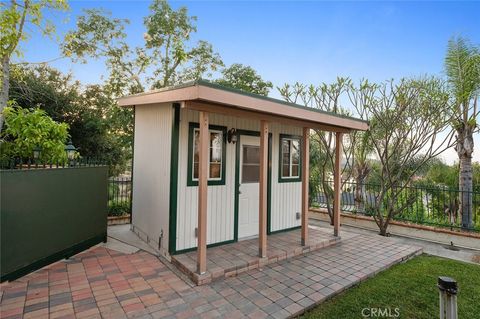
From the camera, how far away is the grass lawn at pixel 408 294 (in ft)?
9.39

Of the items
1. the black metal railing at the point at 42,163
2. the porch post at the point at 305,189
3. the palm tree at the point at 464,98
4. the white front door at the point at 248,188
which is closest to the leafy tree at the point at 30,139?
the black metal railing at the point at 42,163

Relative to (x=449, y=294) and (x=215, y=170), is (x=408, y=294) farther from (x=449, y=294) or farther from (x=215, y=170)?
(x=215, y=170)

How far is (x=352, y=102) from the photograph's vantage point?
6.84 metres

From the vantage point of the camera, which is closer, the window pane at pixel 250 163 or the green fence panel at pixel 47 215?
the green fence panel at pixel 47 215

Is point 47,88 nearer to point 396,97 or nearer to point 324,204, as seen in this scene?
point 324,204

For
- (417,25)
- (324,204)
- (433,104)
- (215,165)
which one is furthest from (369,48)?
(215,165)

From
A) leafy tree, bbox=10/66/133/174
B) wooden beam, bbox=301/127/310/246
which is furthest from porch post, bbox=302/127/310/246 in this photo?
leafy tree, bbox=10/66/133/174

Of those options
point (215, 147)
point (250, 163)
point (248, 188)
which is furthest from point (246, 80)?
point (215, 147)

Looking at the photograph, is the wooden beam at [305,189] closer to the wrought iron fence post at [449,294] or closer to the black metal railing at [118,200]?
the wrought iron fence post at [449,294]

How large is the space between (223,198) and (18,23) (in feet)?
17.5

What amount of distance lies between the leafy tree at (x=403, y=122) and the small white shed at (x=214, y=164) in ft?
4.71

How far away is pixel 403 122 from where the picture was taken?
6141mm

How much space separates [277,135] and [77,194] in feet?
12.5

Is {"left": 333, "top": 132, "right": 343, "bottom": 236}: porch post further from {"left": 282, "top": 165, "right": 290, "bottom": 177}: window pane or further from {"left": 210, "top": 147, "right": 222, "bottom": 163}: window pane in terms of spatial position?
{"left": 210, "top": 147, "right": 222, "bottom": 163}: window pane
